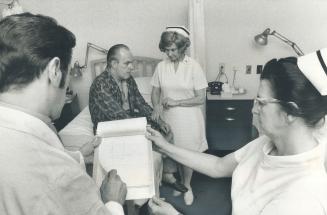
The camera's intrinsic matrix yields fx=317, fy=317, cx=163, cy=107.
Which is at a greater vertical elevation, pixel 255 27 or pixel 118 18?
pixel 118 18

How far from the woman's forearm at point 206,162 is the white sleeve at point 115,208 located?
0.46m

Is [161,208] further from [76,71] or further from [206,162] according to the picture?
[76,71]

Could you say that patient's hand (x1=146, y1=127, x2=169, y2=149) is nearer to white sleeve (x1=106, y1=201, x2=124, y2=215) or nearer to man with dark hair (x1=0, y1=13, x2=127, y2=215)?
white sleeve (x1=106, y1=201, x2=124, y2=215)

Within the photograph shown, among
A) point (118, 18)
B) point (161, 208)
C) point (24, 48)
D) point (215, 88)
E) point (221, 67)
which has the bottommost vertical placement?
point (161, 208)

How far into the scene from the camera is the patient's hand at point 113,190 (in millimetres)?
1323

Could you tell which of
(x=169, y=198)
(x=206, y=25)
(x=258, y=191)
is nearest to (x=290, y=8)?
(x=206, y=25)

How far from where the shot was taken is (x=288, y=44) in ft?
12.0

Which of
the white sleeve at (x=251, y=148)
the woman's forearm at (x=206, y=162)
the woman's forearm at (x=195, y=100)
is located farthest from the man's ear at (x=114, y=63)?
the white sleeve at (x=251, y=148)

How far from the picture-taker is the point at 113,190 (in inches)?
53.1

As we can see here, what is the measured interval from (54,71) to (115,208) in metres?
0.61

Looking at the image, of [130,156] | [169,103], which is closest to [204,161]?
[130,156]

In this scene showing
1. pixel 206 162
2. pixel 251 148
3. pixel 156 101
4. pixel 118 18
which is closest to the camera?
pixel 251 148

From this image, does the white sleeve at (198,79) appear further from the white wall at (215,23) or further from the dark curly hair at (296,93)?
the dark curly hair at (296,93)

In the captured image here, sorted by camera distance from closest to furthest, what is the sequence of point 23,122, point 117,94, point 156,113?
point 23,122, point 117,94, point 156,113
